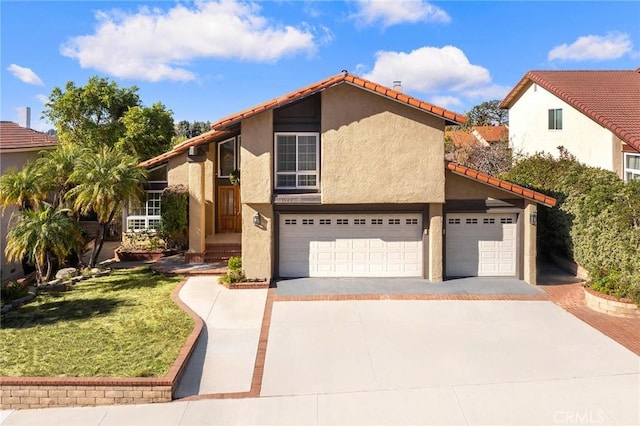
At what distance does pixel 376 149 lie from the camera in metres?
14.9

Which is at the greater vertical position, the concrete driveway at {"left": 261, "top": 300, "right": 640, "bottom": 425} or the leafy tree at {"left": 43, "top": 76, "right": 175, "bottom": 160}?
the leafy tree at {"left": 43, "top": 76, "right": 175, "bottom": 160}

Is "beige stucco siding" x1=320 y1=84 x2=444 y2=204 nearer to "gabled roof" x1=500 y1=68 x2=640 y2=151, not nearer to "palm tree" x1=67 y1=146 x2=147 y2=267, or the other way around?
Result: "palm tree" x1=67 y1=146 x2=147 y2=267

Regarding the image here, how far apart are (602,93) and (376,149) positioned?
15735 millimetres

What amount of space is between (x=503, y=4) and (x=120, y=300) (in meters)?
20.4

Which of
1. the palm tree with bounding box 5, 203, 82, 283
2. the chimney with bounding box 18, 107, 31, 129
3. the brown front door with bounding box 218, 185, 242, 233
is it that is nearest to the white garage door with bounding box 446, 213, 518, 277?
the brown front door with bounding box 218, 185, 242, 233

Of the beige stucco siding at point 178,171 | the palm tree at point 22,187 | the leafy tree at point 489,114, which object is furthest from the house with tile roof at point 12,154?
the leafy tree at point 489,114

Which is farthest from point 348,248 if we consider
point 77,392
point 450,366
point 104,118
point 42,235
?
point 104,118

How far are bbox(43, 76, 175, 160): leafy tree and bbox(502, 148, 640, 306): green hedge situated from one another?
23638 mm

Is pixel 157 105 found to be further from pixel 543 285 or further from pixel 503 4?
pixel 543 285

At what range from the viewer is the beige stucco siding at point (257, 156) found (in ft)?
49.5

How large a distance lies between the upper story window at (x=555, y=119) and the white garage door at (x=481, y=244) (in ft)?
38.7

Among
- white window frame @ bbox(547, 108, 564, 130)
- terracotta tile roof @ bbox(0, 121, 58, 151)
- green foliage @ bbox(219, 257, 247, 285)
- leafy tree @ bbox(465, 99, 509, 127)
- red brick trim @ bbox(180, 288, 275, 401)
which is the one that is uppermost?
leafy tree @ bbox(465, 99, 509, 127)

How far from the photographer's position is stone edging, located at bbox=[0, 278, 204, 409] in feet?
26.6

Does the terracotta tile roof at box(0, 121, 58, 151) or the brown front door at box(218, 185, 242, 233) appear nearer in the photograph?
the terracotta tile roof at box(0, 121, 58, 151)
